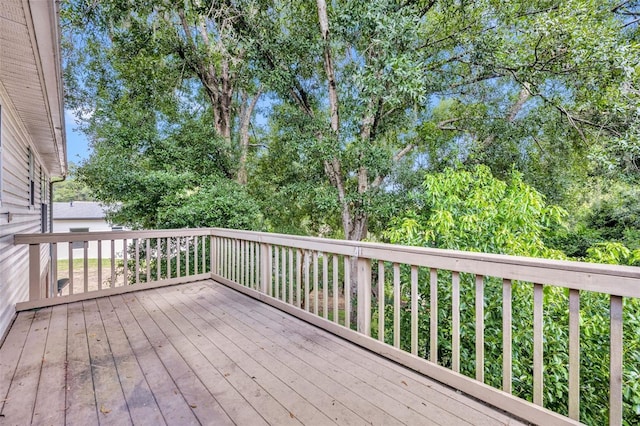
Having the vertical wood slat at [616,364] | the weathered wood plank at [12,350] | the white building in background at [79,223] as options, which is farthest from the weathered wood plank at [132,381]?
the white building in background at [79,223]

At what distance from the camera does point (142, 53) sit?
7980 mm

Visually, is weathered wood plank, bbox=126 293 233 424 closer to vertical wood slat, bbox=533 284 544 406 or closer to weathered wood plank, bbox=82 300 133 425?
weathered wood plank, bbox=82 300 133 425

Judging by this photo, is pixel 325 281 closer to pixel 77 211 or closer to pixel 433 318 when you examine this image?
pixel 433 318

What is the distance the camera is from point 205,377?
2.11 meters

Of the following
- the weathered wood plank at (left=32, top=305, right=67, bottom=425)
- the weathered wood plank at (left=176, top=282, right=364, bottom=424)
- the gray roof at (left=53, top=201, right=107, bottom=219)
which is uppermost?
the gray roof at (left=53, top=201, right=107, bottom=219)

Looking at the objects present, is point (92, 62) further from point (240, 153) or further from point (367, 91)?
point (367, 91)

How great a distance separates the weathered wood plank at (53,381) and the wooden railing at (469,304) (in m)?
1.17

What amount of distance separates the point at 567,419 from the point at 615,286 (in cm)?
71

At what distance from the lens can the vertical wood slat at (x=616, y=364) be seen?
1.39m

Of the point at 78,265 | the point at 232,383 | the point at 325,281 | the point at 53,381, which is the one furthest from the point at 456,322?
the point at 78,265

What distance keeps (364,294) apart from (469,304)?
163 centimetres

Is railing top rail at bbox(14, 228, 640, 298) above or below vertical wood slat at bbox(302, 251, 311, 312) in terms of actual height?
above

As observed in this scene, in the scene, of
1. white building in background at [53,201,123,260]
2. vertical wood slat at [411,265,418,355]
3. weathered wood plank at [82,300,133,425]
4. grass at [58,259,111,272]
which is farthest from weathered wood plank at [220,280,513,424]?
white building in background at [53,201,123,260]

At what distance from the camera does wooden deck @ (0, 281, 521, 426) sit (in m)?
1.73
